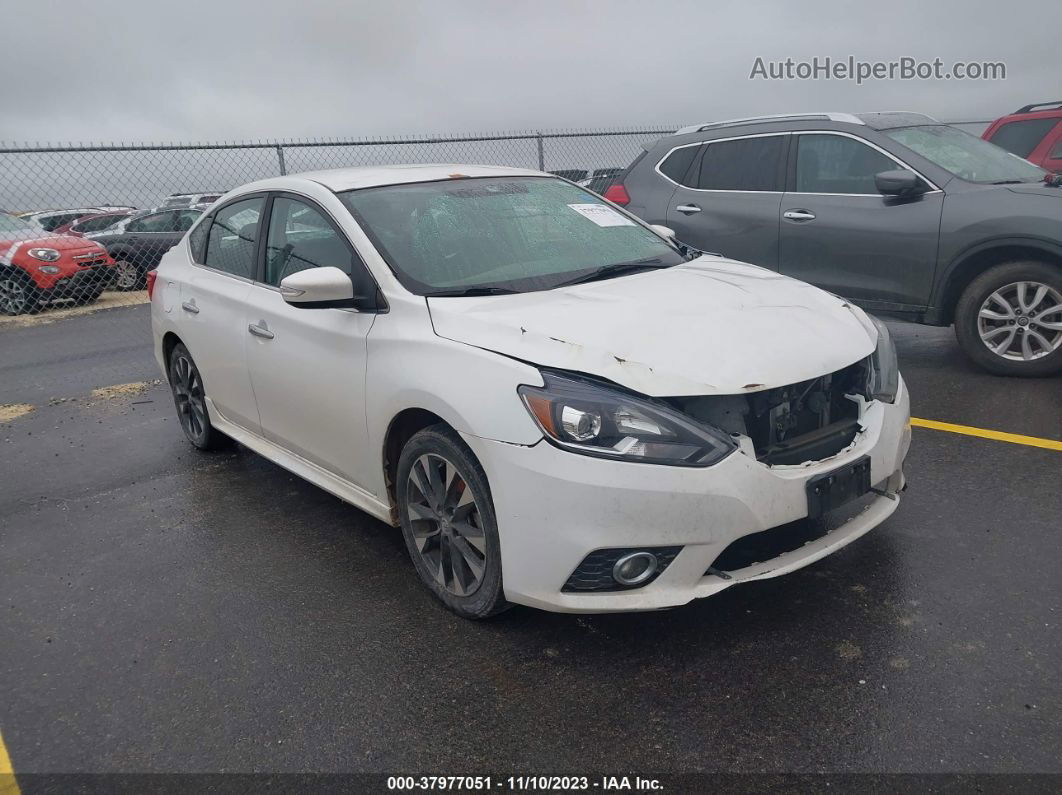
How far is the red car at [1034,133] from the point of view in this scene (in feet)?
33.4

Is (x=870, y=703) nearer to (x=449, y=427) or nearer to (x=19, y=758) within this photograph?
(x=449, y=427)

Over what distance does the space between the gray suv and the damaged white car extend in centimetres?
252

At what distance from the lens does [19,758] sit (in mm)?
2688

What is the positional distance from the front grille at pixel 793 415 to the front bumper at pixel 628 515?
0.24 feet

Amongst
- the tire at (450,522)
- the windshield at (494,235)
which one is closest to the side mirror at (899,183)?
the windshield at (494,235)

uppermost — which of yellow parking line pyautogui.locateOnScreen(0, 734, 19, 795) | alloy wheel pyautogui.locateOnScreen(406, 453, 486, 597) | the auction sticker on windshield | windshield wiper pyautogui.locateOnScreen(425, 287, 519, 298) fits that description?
the auction sticker on windshield

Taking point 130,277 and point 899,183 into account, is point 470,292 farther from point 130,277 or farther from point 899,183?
point 130,277

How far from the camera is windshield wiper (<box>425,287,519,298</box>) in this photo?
3383 mm

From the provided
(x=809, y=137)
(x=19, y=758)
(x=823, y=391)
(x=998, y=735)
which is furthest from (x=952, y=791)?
(x=809, y=137)

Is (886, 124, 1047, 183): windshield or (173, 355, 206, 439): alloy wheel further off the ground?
(886, 124, 1047, 183): windshield

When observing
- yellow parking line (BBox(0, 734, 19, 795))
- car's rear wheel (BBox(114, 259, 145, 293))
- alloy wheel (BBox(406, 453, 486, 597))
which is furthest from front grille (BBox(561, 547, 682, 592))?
car's rear wheel (BBox(114, 259, 145, 293))

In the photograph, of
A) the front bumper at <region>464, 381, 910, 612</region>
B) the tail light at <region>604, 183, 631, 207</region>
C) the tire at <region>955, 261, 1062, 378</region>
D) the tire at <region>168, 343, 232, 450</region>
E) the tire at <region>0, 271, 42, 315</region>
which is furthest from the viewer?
the tire at <region>0, 271, 42, 315</region>

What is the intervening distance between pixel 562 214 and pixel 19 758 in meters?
3.01

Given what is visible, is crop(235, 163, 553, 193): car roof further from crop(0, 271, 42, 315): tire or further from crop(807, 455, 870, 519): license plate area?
crop(0, 271, 42, 315): tire
